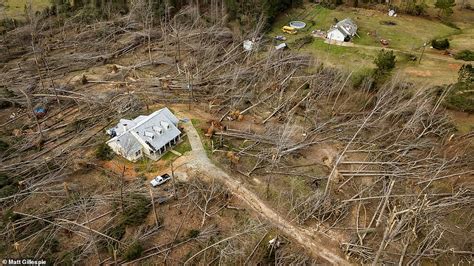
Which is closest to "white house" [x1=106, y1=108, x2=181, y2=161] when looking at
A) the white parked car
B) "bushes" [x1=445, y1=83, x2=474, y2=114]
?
the white parked car

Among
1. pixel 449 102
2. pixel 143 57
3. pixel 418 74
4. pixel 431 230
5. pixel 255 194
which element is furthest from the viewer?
pixel 143 57

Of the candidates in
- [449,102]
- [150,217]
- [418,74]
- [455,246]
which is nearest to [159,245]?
[150,217]

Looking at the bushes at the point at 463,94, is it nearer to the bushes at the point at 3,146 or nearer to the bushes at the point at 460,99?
the bushes at the point at 460,99

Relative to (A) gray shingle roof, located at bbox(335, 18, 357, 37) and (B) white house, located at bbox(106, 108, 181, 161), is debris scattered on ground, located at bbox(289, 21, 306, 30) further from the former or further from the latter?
(B) white house, located at bbox(106, 108, 181, 161)

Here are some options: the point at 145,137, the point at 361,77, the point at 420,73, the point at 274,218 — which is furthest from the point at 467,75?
the point at 145,137

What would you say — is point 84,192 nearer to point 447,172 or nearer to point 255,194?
point 255,194

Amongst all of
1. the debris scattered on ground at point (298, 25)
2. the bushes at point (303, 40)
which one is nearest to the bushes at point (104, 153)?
the bushes at point (303, 40)

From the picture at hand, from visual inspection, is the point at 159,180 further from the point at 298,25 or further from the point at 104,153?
the point at 298,25
